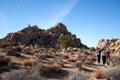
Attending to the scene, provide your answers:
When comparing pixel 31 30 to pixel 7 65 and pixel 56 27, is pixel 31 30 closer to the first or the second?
pixel 56 27

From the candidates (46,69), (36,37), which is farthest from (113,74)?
(36,37)

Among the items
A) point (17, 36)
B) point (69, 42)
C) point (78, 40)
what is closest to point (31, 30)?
point (17, 36)

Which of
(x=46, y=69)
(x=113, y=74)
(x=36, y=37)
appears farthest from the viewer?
(x=36, y=37)

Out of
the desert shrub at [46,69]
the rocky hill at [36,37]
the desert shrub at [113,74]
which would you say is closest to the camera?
the desert shrub at [113,74]

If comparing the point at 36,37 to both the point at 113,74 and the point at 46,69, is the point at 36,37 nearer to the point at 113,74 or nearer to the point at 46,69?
the point at 46,69

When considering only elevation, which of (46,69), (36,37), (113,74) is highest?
(36,37)

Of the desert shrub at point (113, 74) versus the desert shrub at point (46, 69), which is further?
the desert shrub at point (46, 69)

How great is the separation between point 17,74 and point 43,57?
51.3 ft

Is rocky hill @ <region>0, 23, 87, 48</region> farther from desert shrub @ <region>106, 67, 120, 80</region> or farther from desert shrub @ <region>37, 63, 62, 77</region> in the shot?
desert shrub @ <region>106, 67, 120, 80</region>

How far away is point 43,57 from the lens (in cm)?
2919

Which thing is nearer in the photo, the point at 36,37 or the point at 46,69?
the point at 46,69

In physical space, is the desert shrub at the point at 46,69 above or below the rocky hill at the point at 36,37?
below

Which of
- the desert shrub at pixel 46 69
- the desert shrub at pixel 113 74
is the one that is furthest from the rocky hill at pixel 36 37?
the desert shrub at pixel 113 74

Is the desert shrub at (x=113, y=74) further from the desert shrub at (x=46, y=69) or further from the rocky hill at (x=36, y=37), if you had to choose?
the rocky hill at (x=36, y=37)
